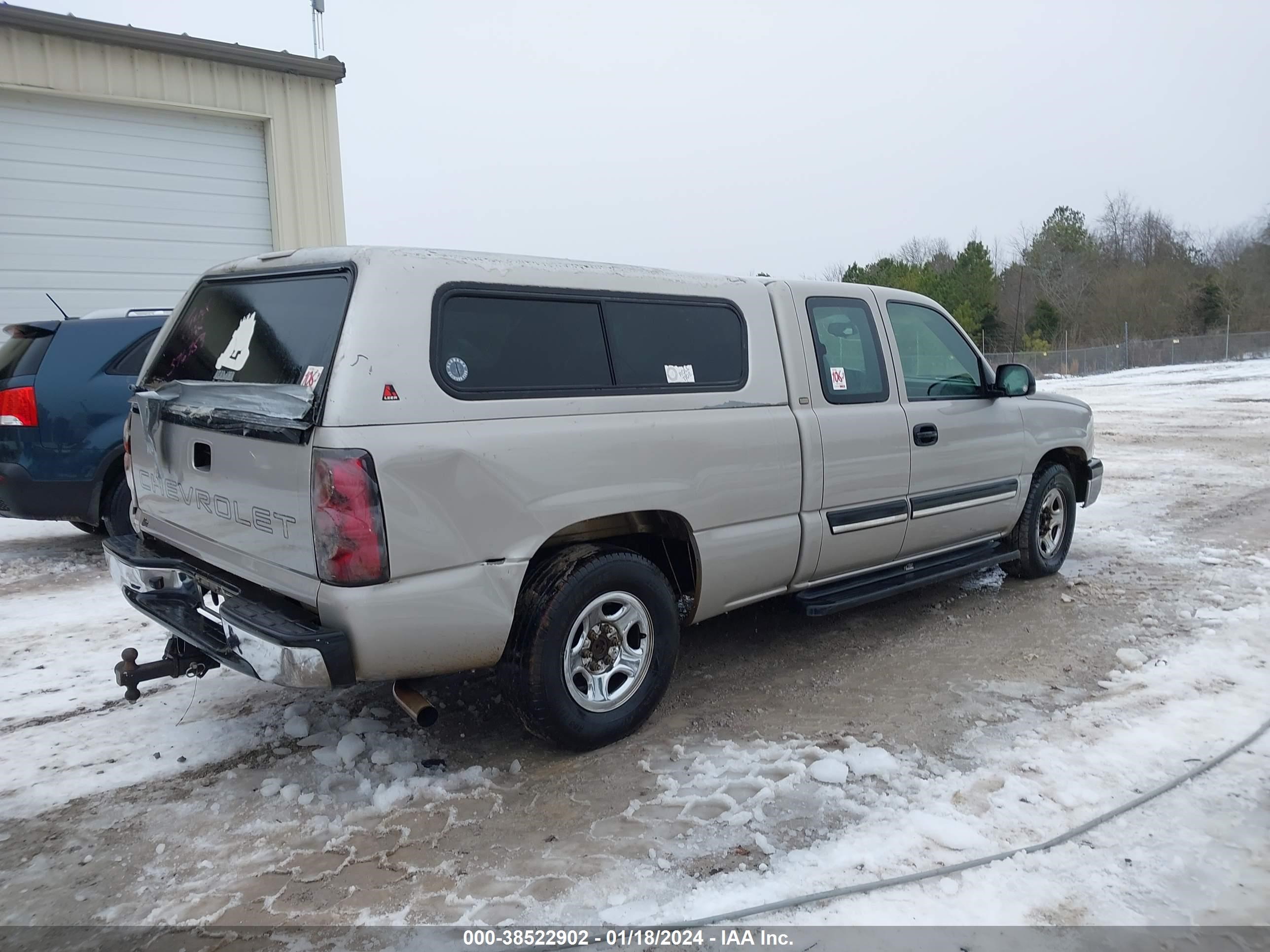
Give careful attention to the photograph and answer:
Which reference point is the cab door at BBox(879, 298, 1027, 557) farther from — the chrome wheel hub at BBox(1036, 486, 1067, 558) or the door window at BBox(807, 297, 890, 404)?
the chrome wheel hub at BBox(1036, 486, 1067, 558)

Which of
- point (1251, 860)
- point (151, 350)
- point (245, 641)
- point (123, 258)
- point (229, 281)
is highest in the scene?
point (123, 258)

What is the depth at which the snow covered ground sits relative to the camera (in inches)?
110

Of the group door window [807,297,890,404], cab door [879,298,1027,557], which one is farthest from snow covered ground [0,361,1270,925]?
door window [807,297,890,404]

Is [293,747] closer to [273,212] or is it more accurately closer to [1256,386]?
[273,212]

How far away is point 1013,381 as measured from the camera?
5613mm

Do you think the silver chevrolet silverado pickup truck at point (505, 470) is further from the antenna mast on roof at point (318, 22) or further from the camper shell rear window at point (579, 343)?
the antenna mast on roof at point (318, 22)

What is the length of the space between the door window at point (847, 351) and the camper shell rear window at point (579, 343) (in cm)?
57

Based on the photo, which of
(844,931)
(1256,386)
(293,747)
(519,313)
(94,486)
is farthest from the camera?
(1256,386)

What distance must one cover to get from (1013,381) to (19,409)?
6731mm

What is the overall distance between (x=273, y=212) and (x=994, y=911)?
11.4 m

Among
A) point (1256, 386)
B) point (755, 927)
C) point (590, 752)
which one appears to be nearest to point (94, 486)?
point (590, 752)

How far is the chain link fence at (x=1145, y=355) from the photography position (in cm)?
3791

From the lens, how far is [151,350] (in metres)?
4.32

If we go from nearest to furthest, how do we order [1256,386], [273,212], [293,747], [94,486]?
[293,747], [94,486], [273,212], [1256,386]
